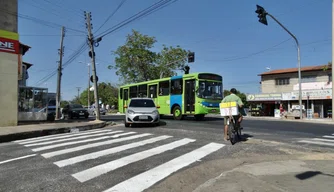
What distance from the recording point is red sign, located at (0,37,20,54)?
1537 cm

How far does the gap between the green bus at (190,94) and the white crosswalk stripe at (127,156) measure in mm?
8022

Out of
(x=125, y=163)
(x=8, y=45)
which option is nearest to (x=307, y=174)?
(x=125, y=163)

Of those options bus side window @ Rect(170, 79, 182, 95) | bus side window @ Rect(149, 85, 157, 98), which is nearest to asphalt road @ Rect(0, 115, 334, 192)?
bus side window @ Rect(170, 79, 182, 95)

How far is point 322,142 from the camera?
32.5 ft

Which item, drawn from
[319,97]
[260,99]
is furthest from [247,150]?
[260,99]

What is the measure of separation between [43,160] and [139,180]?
3005 millimetres

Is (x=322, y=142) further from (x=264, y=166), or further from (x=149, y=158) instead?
(x=149, y=158)

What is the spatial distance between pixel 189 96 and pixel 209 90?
4.33ft

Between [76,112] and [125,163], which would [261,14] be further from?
[76,112]

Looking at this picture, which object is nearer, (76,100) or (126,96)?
(126,96)

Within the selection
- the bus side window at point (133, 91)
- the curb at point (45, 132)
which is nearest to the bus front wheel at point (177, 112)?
the bus side window at point (133, 91)

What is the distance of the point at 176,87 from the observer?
1989cm

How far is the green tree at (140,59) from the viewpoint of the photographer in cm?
3997

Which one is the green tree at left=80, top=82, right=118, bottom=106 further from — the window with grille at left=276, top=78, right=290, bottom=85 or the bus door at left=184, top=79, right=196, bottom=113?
the bus door at left=184, top=79, right=196, bottom=113
